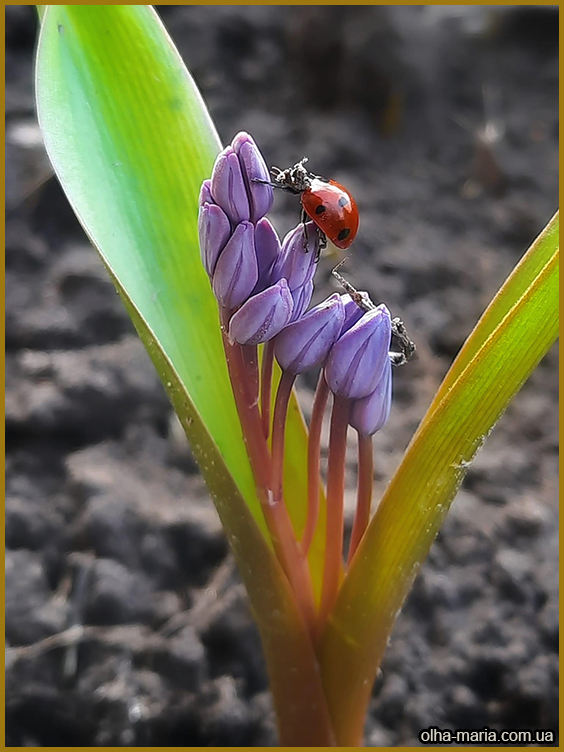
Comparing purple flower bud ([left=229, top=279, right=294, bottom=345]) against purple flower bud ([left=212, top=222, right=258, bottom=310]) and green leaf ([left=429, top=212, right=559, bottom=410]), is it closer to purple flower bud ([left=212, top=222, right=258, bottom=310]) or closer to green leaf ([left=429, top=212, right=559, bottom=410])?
purple flower bud ([left=212, top=222, right=258, bottom=310])

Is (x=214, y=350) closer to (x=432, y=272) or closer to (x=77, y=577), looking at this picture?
(x=77, y=577)

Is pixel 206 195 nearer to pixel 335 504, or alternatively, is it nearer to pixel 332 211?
pixel 332 211

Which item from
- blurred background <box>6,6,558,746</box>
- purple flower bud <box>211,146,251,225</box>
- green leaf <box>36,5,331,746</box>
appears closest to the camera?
purple flower bud <box>211,146,251,225</box>

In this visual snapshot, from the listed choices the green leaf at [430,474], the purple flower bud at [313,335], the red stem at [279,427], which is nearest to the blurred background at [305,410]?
the green leaf at [430,474]

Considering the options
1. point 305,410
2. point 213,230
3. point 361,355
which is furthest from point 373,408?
point 305,410

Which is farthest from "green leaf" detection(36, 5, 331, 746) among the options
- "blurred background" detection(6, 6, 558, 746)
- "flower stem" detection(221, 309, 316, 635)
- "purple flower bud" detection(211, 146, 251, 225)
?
"blurred background" detection(6, 6, 558, 746)

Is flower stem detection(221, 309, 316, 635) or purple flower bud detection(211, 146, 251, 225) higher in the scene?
purple flower bud detection(211, 146, 251, 225)

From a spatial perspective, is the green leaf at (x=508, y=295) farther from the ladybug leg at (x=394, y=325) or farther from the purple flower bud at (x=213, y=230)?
the purple flower bud at (x=213, y=230)

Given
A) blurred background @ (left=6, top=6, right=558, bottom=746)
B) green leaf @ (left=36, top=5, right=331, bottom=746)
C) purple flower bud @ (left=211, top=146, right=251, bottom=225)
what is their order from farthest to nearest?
blurred background @ (left=6, top=6, right=558, bottom=746) < green leaf @ (left=36, top=5, right=331, bottom=746) < purple flower bud @ (left=211, top=146, right=251, bottom=225)

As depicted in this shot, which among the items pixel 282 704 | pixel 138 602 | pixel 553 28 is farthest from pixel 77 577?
pixel 553 28
